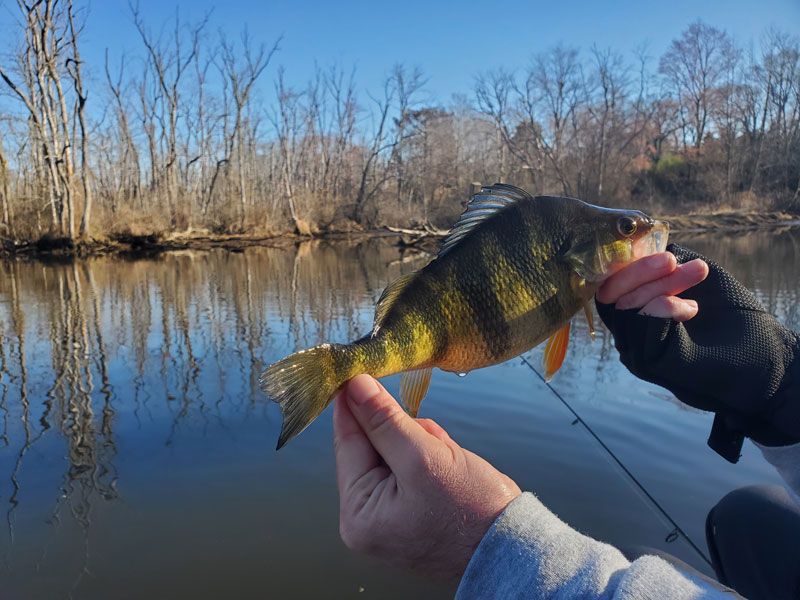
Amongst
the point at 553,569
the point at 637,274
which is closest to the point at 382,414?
the point at 553,569

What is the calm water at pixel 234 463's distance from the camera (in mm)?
3916

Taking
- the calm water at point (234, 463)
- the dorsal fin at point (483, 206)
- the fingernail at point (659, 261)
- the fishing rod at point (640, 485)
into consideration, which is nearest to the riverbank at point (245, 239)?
the calm water at point (234, 463)

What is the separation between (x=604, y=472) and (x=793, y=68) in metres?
55.2

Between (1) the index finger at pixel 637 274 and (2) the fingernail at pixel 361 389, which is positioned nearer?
(2) the fingernail at pixel 361 389

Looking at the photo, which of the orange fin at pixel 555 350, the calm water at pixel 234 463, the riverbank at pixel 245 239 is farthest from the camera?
the riverbank at pixel 245 239

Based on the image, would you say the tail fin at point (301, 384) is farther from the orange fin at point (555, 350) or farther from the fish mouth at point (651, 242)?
the fish mouth at point (651, 242)

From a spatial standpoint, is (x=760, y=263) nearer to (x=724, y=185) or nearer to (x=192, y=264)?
(x=192, y=264)

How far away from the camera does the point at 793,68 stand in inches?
1828

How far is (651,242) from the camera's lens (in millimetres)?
2074

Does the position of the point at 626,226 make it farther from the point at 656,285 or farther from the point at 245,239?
the point at 245,239

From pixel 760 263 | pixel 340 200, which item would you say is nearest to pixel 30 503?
pixel 760 263

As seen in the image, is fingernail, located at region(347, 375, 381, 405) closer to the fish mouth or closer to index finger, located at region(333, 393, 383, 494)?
index finger, located at region(333, 393, 383, 494)

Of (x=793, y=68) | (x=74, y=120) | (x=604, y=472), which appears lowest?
(x=604, y=472)

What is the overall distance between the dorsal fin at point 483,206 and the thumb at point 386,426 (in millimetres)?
584
